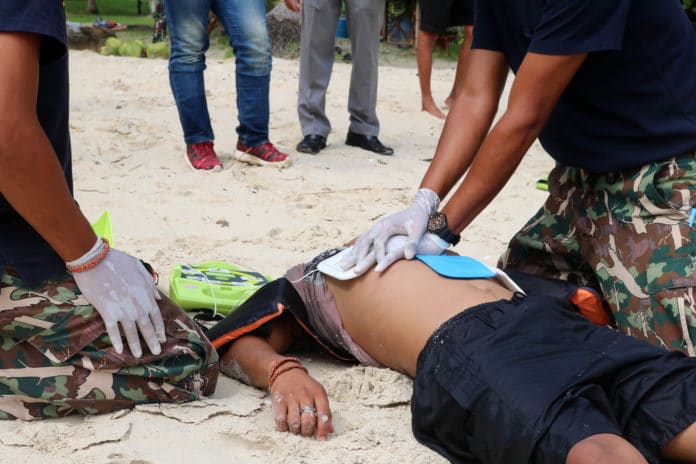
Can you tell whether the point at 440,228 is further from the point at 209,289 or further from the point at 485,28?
the point at 209,289

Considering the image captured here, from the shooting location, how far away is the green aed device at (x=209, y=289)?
233 cm

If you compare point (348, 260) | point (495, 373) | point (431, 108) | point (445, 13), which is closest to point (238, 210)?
point (348, 260)

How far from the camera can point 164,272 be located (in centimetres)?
A: 268

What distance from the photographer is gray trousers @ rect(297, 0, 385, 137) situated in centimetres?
423

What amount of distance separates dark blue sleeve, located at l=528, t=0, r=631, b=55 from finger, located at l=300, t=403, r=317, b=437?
2.99ft

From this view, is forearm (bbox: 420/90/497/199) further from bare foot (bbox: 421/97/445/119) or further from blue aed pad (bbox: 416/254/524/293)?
bare foot (bbox: 421/97/445/119)

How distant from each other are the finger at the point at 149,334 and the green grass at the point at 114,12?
14.5 meters

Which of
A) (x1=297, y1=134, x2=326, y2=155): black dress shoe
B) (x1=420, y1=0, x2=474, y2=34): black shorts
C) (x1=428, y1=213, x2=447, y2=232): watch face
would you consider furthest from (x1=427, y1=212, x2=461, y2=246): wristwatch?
(x1=420, y1=0, x2=474, y2=34): black shorts

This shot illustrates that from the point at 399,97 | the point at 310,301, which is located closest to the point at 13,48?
the point at 310,301

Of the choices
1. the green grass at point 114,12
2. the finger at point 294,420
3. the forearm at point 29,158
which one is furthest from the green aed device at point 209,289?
the green grass at point 114,12

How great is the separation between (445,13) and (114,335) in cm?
405

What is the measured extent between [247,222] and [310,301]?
1.25 metres

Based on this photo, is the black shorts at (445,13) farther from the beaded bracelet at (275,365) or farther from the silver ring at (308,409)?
the silver ring at (308,409)

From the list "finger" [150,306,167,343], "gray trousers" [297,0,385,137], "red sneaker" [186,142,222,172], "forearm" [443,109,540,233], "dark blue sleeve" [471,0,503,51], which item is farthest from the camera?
"gray trousers" [297,0,385,137]
